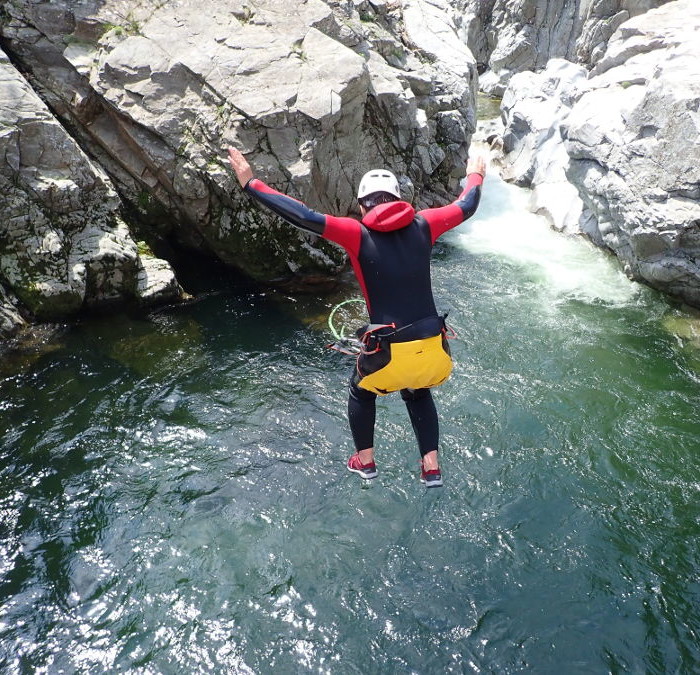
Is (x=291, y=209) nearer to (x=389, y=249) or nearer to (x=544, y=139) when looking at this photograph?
(x=389, y=249)

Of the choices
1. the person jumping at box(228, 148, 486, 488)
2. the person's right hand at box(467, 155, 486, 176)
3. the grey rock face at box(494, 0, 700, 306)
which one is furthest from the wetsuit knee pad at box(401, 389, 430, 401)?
the grey rock face at box(494, 0, 700, 306)

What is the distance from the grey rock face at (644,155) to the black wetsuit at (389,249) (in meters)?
7.58

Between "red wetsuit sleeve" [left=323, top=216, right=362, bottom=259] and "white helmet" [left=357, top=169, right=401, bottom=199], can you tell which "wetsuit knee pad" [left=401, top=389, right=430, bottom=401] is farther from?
"white helmet" [left=357, top=169, right=401, bottom=199]

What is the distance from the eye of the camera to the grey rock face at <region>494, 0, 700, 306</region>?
9695 millimetres

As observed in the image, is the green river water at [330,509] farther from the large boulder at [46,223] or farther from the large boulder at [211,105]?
the large boulder at [211,105]

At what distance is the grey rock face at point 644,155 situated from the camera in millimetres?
9695

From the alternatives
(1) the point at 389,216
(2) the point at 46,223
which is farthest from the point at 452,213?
(2) the point at 46,223

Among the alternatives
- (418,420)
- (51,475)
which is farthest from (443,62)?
(51,475)

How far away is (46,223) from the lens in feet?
28.2

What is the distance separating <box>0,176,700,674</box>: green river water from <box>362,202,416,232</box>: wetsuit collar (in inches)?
129

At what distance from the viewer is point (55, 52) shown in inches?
376

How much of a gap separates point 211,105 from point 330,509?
7.67 metres

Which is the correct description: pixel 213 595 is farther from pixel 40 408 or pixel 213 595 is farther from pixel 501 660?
pixel 40 408

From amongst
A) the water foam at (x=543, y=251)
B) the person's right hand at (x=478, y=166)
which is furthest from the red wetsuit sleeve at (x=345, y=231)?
the water foam at (x=543, y=251)
